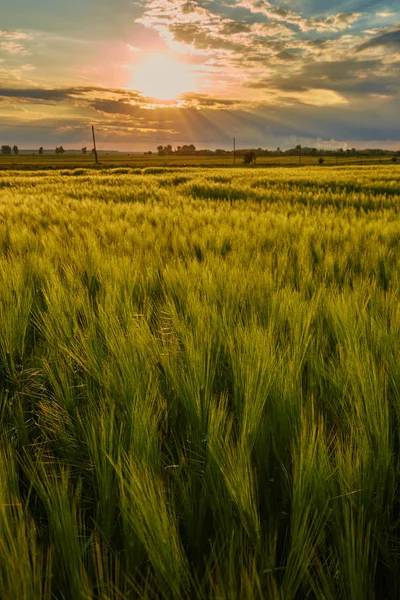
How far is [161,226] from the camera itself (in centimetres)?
467

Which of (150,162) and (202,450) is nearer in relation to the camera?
(202,450)

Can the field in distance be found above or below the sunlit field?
above

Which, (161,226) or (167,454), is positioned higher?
(161,226)

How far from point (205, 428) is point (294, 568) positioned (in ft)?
1.35

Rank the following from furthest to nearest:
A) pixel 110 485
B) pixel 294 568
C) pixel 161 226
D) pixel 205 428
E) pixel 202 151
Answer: pixel 202 151
pixel 161 226
pixel 205 428
pixel 110 485
pixel 294 568

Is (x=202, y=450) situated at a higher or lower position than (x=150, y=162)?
lower

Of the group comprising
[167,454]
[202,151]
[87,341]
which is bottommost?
[167,454]

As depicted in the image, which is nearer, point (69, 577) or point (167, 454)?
point (69, 577)

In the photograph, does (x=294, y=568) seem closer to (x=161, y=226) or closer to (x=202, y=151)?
(x=161, y=226)

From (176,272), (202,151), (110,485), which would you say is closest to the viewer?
(110,485)

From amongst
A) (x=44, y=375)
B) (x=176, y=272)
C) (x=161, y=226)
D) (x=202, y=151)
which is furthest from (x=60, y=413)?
(x=202, y=151)

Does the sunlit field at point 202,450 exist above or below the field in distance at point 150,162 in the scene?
below

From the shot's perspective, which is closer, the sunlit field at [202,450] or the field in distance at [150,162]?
the sunlit field at [202,450]

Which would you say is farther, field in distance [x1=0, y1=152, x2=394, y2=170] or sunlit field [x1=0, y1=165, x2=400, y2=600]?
field in distance [x1=0, y1=152, x2=394, y2=170]
